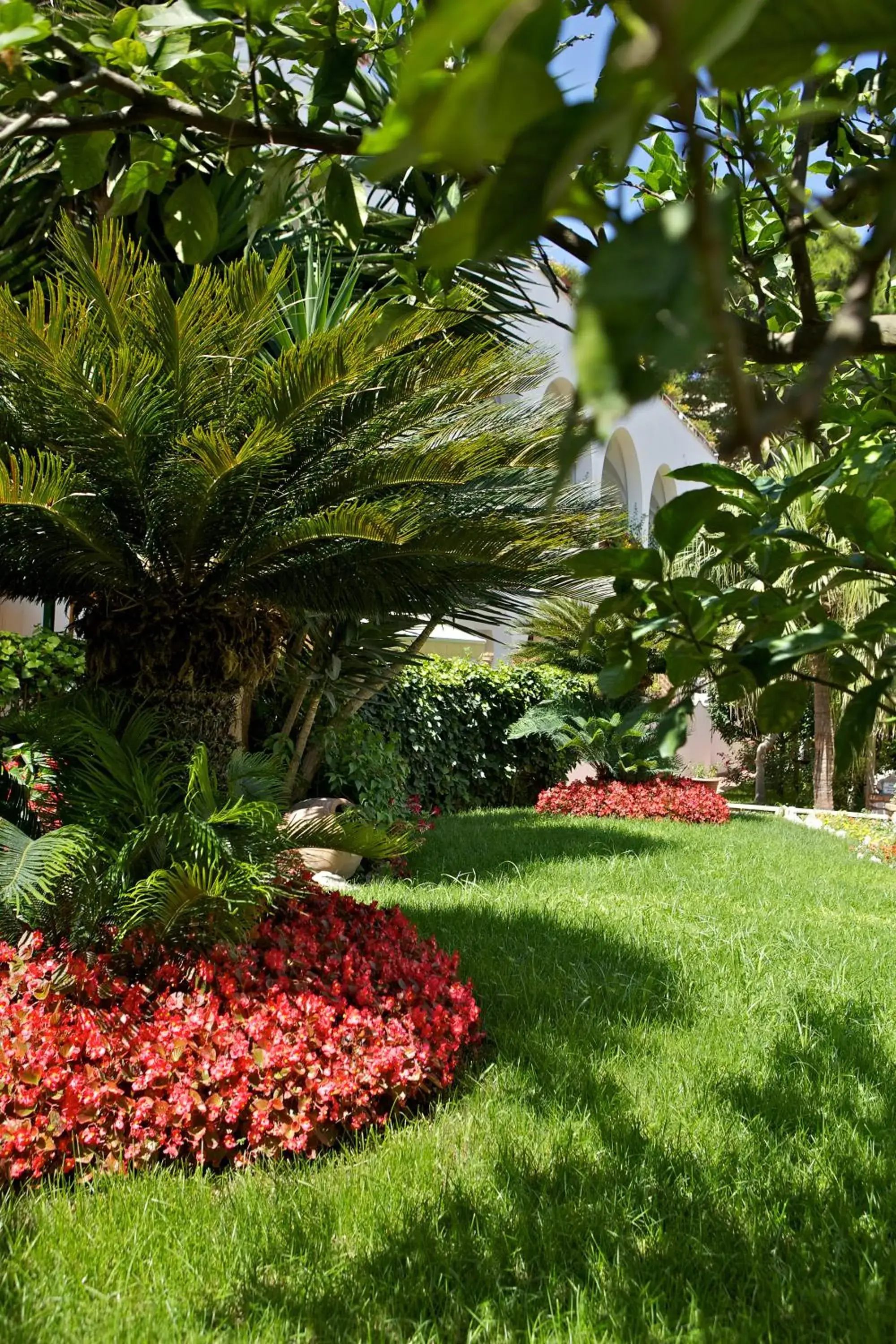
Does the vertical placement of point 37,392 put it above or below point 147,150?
above

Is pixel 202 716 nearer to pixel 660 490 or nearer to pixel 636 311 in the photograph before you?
pixel 636 311

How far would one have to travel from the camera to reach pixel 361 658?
7.14 m

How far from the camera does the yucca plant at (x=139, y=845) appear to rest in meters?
3.39

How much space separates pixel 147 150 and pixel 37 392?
2.42m

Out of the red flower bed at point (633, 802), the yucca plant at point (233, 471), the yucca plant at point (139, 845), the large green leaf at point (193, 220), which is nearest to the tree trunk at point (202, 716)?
the yucca plant at point (233, 471)

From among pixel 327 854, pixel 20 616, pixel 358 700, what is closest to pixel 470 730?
pixel 358 700

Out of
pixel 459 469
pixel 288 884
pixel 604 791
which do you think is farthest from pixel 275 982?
pixel 604 791

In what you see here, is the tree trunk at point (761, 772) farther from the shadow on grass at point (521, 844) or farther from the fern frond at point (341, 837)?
the fern frond at point (341, 837)

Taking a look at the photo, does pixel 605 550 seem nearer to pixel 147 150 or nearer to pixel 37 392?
pixel 147 150

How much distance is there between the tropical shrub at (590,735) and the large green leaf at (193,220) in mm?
10225

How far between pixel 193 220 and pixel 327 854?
606cm

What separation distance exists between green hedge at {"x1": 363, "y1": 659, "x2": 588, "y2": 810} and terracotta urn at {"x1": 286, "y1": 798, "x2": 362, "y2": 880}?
231 centimetres

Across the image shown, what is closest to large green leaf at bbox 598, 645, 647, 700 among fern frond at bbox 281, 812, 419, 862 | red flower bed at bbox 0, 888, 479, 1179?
red flower bed at bbox 0, 888, 479, 1179

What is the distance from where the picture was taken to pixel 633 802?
11.1m
